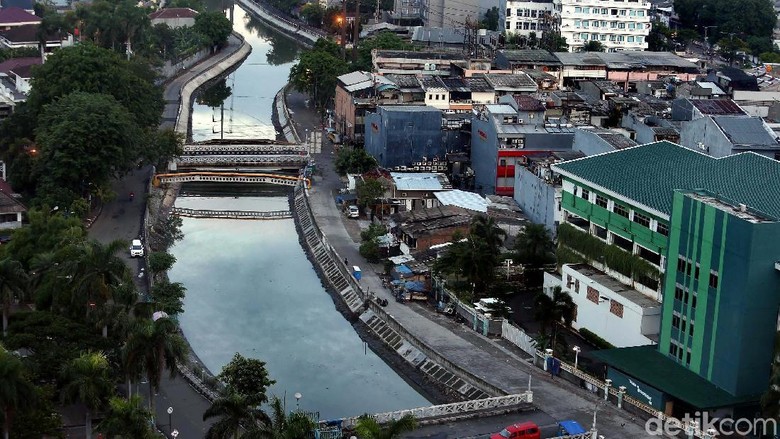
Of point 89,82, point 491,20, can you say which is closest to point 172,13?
point 491,20

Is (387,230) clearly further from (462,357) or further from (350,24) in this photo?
(350,24)

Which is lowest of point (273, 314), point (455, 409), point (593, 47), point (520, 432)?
point (273, 314)

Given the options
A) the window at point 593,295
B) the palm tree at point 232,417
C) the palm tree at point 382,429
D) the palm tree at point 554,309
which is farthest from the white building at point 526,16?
the palm tree at point 232,417

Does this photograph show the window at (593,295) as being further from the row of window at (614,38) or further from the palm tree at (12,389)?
the row of window at (614,38)

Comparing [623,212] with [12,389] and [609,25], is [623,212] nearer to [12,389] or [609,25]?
[12,389]

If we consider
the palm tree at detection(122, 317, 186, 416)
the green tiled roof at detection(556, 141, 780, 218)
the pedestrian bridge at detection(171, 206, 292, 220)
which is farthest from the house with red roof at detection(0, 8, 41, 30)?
the palm tree at detection(122, 317, 186, 416)

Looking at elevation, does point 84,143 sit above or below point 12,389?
above

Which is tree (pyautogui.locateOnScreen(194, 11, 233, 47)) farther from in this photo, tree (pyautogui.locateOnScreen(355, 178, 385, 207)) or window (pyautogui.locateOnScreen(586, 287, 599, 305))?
window (pyautogui.locateOnScreen(586, 287, 599, 305))
